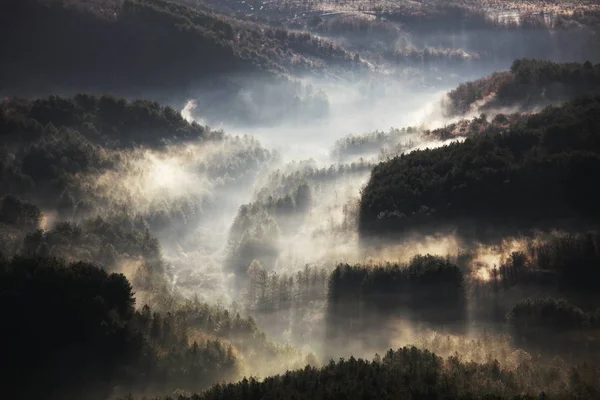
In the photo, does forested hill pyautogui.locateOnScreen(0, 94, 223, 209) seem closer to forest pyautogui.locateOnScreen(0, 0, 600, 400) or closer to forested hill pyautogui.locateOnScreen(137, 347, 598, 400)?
forest pyautogui.locateOnScreen(0, 0, 600, 400)

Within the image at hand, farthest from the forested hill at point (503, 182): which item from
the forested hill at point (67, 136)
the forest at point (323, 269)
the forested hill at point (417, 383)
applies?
the forested hill at point (67, 136)

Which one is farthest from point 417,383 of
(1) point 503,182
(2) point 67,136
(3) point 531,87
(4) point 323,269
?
(2) point 67,136

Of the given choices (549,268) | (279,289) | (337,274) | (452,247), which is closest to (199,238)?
(279,289)

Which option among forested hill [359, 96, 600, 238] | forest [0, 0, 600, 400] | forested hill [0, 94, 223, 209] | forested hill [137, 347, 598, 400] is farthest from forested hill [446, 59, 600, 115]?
forested hill [137, 347, 598, 400]

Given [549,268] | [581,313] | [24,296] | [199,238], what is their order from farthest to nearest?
1. [199,238]
2. [549,268]
3. [24,296]
4. [581,313]

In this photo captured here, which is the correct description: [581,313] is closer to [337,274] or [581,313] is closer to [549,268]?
[549,268]

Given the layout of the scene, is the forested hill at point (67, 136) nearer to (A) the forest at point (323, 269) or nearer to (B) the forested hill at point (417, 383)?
(A) the forest at point (323, 269)
